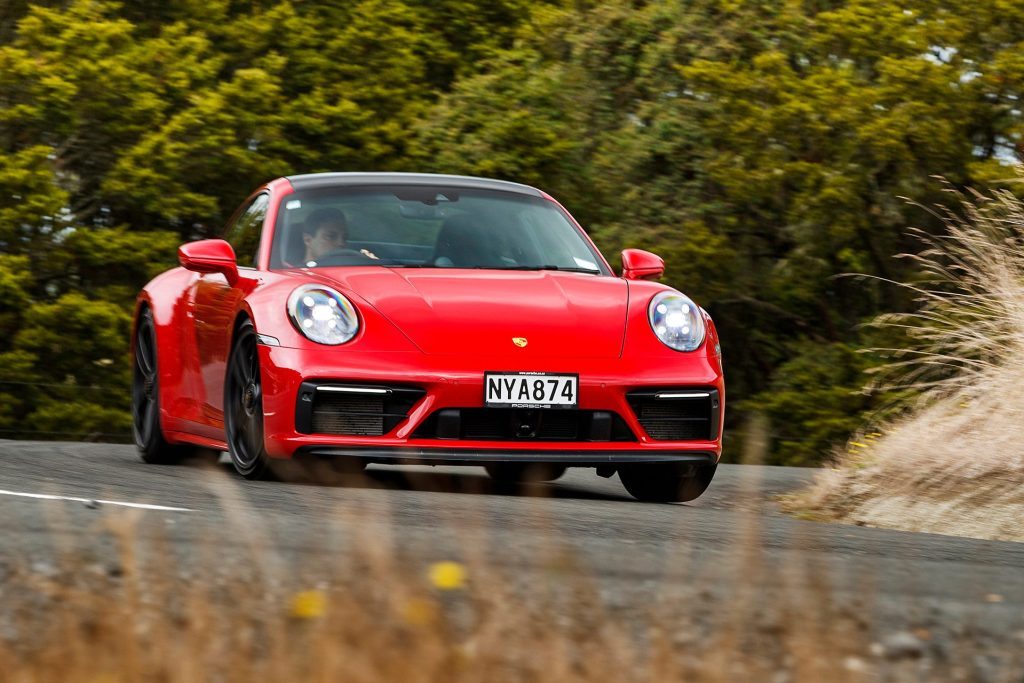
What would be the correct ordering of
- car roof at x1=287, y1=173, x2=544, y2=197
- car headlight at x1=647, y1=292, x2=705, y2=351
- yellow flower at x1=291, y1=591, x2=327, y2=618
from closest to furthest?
yellow flower at x1=291, y1=591, x2=327, y2=618 → car headlight at x1=647, y1=292, x2=705, y2=351 → car roof at x1=287, y1=173, x2=544, y2=197

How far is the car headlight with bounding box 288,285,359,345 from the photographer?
772 centimetres

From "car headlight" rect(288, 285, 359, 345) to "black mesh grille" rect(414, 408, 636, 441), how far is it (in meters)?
0.51

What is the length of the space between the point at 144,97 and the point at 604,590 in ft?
75.1

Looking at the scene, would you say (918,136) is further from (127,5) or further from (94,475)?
(94,475)

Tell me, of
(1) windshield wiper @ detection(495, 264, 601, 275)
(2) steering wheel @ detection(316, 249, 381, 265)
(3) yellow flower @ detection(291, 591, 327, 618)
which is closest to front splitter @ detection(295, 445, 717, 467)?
(2) steering wheel @ detection(316, 249, 381, 265)

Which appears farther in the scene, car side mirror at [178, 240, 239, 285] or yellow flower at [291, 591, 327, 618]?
car side mirror at [178, 240, 239, 285]

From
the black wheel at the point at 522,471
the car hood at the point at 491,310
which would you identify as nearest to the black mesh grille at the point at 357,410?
the car hood at the point at 491,310

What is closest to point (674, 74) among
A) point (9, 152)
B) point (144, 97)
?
point (144, 97)

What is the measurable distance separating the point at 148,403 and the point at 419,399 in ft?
9.77

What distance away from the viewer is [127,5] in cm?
2933

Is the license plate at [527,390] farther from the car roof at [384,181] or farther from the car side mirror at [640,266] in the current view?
the car roof at [384,181]

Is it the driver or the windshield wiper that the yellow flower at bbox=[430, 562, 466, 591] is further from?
the windshield wiper

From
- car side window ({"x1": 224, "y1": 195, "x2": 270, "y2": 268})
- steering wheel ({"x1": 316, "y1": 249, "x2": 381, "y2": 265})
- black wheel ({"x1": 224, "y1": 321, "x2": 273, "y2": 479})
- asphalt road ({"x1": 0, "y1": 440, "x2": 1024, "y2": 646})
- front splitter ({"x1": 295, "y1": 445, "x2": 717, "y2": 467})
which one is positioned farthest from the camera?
car side window ({"x1": 224, "y1": 195, "x2": 270, "y2": 268})

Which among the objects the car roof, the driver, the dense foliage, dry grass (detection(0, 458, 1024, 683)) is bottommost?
the dense foliage
